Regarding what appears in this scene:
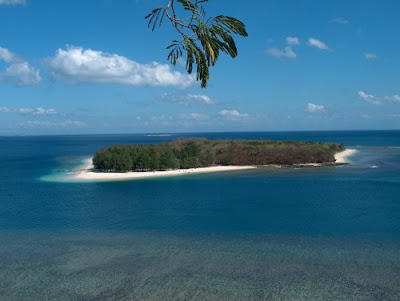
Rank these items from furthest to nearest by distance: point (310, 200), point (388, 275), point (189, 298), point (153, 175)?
point (153, 175)
point (310, 200)
point (388, 275)
point (189, 298)

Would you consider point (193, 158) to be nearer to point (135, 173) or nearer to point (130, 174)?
point (135, 173)

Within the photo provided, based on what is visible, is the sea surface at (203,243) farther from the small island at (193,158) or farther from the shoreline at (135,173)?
the small island at (193,158)

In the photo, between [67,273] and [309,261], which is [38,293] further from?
[309,261]

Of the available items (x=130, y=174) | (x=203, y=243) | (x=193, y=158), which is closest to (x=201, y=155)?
(x=193, y=158)

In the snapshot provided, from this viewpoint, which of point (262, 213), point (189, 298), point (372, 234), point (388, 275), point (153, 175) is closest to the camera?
point (189, 298)

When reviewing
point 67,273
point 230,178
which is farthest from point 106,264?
point 230,178

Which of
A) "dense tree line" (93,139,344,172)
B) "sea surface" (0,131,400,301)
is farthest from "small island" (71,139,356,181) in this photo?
"sea surface" (0,131,400,301)

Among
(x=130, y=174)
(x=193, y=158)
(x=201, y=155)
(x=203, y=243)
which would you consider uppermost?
(x=201, y=155)

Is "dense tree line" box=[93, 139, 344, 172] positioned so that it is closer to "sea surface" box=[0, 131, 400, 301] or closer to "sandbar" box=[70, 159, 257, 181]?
"sandbar" box=[70, 159, 257, 181]

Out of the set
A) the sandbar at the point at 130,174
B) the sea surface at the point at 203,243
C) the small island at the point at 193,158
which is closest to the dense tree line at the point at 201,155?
the small island at the point at 193,158
